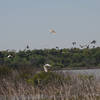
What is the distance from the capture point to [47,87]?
13.2m

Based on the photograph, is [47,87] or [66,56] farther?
[66,56]

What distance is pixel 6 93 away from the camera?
1311 centimetres

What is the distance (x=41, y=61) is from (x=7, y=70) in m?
14.8

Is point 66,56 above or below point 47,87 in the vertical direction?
below

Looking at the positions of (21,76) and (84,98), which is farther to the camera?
(21,76)

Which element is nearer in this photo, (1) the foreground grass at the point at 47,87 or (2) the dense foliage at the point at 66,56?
(1) the foreground grass at the point at 47,87

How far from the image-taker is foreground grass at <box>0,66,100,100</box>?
10.8 meters

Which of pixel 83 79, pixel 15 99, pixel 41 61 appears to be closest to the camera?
pixel 15 99

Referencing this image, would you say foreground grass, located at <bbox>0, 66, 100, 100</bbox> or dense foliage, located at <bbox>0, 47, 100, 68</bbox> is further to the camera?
dense foliage, located at <bbox>0, 47, 100, 68</bbox>

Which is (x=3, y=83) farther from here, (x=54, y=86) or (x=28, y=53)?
(x=28, y=53)

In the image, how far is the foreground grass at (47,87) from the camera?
1085 centimetres

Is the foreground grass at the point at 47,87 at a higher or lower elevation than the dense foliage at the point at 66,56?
higher

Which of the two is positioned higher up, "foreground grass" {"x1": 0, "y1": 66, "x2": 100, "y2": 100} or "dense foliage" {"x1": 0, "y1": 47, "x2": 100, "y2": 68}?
"foreground grass" {"x1": 0, "y1": 66, "x2": 100, "y2": 100}

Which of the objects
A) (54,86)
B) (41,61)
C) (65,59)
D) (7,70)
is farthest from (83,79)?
(65,59)
